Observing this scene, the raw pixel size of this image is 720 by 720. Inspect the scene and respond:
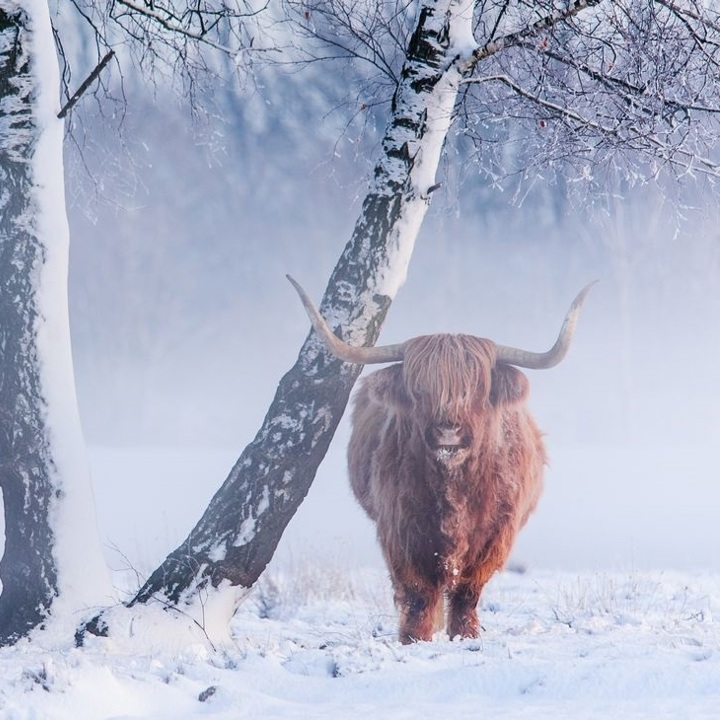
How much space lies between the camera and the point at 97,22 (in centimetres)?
800

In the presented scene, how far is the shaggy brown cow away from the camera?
6070mm

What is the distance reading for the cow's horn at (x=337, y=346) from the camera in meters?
5.88

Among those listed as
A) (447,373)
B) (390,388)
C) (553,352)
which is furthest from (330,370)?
(553,352)

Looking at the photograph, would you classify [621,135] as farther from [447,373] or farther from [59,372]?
[59,372]

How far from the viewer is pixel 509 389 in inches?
246

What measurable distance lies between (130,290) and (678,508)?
24835 mm

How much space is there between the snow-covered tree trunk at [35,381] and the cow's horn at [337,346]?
139cm

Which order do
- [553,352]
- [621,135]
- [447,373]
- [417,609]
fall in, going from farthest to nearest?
[621,135] → [417,609] → [553,352] → [447,373]

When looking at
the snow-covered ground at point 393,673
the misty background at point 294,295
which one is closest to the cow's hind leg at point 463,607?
the snow-covered ground at point 393,673

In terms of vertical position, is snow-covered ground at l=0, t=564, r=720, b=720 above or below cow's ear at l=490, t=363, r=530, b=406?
below

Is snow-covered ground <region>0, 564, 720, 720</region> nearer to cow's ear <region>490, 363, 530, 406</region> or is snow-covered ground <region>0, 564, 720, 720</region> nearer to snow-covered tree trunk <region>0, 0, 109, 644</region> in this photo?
snow-covered tree trunk <region>0, 0, 109, 644</region>

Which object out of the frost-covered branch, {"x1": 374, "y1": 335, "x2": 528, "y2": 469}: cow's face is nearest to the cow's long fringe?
{"x1": 374, "y1": 335, "x2": 528, "y2": 469}: cow's face

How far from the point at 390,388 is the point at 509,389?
686 millimetres

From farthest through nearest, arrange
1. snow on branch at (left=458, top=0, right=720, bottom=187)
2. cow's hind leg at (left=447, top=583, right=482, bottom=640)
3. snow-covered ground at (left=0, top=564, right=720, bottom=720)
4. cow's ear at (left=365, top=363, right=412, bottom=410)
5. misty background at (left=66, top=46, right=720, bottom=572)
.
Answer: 1. misty background at (left=66, top=46, right=720, bottom=572)
2. snow on branch at (left=458, top=0, right=720, bottom=187)
3. cow's hind leg at (left=447, top=583, right=482, bottom=640)
4. cow's ear at (left=365, top=363, right=412, bottom=410)
5. snow-covered ground at (left=0, top=564, right=720, bottom=720)
